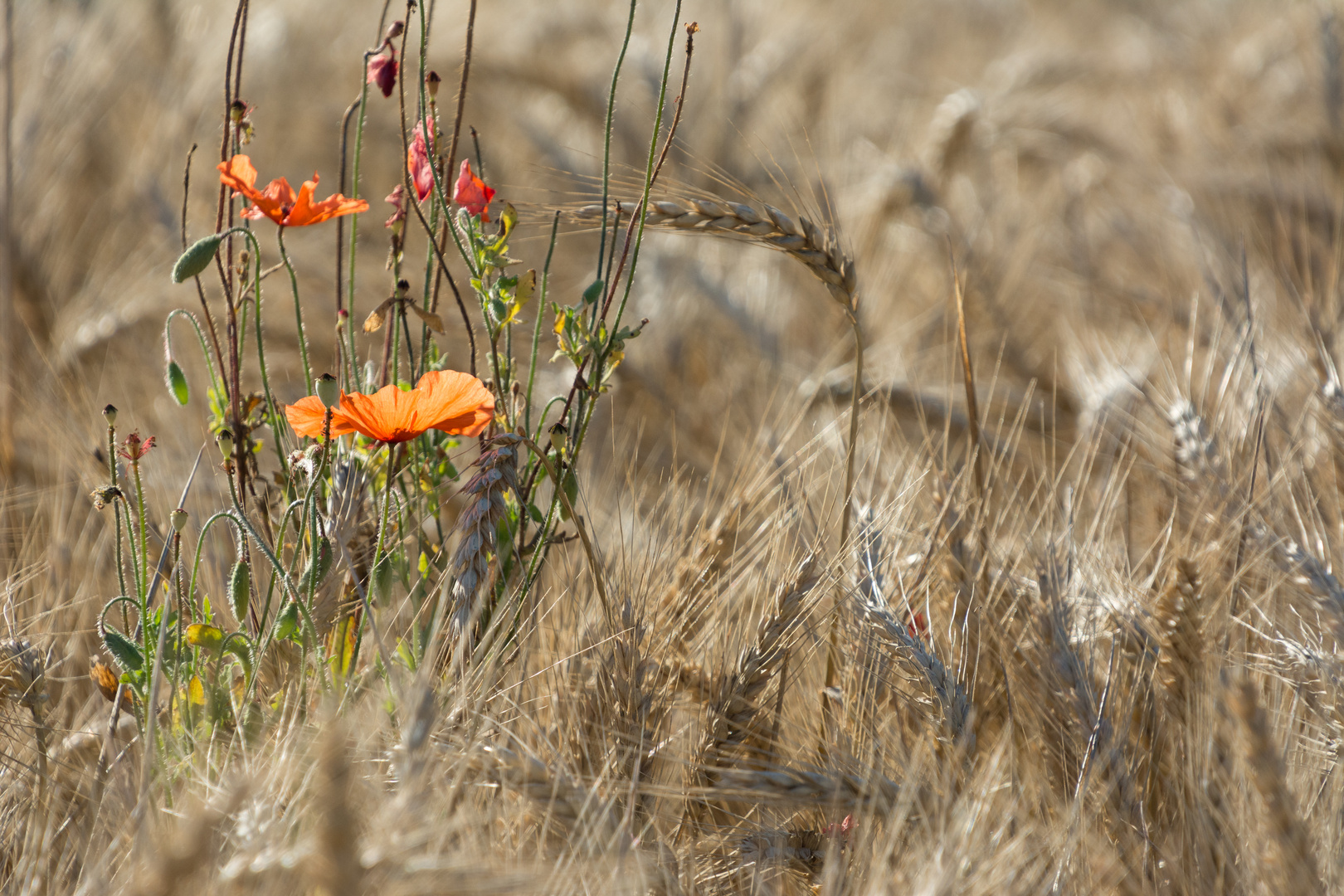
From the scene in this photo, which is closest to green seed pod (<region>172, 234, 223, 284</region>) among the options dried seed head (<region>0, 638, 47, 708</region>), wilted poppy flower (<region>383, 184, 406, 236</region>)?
wilted poppy flower (<region>383, 184, 406, 236</region>)

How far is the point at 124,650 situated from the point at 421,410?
0.31m

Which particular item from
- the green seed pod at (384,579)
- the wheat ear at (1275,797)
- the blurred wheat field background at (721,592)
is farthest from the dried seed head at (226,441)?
the wheat ear at (1275,797)

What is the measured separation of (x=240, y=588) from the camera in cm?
79

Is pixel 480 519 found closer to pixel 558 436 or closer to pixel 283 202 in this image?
pixel 558 436

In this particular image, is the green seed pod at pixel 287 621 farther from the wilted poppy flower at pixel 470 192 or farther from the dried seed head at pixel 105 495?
the wilted poppy flower at pixel 470 192

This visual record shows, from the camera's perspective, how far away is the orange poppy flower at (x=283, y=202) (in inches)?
29.4

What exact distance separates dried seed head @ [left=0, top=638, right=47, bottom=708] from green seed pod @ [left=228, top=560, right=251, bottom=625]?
25cm

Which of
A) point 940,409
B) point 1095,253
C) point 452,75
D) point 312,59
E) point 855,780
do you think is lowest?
point 855,780

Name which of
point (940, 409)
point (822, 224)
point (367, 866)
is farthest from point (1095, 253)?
point (367, 866)

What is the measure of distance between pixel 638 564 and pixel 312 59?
9.30 feet

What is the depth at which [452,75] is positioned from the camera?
2.90 meters

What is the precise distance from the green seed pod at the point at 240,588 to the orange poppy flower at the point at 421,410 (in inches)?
6.5

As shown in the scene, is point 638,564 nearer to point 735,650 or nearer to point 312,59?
point 735,650

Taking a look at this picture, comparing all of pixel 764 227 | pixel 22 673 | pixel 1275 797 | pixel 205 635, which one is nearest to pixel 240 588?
pixel 205 635
